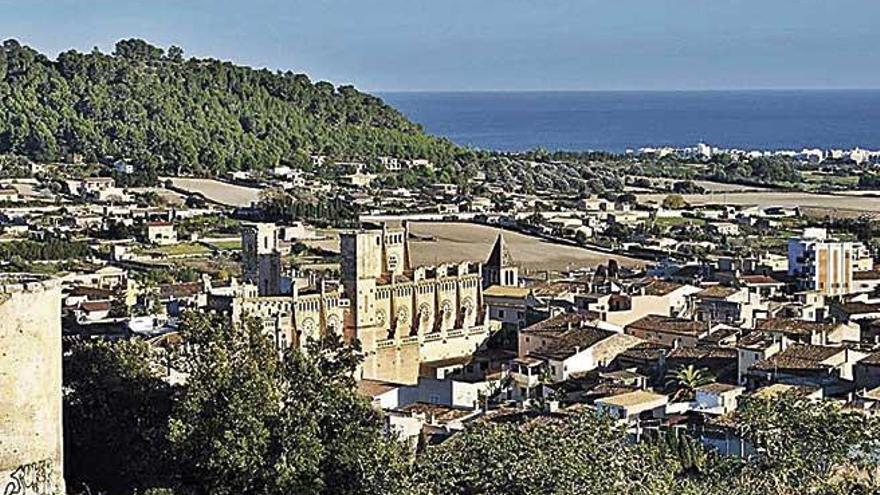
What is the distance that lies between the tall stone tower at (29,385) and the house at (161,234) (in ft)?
117

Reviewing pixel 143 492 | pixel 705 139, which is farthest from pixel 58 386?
pixel 705 139

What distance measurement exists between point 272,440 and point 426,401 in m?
8.21

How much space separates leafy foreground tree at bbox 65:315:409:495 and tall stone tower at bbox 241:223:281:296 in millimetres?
11728

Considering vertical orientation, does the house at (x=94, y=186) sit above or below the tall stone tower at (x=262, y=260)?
above

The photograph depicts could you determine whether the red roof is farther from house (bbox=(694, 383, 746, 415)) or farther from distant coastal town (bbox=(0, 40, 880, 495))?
house (bbox=(694, 383, 746, 415))

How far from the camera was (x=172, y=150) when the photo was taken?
75.2 metres

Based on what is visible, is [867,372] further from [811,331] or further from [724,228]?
[724,228]

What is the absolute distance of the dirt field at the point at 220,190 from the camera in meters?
62.1

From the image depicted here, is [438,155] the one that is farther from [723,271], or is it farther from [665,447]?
[665,447]

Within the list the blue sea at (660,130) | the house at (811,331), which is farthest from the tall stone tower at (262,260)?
the blue sea at (660,130)

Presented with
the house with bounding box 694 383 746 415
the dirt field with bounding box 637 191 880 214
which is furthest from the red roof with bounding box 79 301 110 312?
the dirt field with bounding box 637 191 880 214

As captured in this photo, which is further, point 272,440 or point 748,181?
point 748,181

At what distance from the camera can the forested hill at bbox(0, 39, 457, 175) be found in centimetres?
7569

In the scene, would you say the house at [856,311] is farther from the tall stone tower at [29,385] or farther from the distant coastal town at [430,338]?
the tall stone tower at [29,385]
